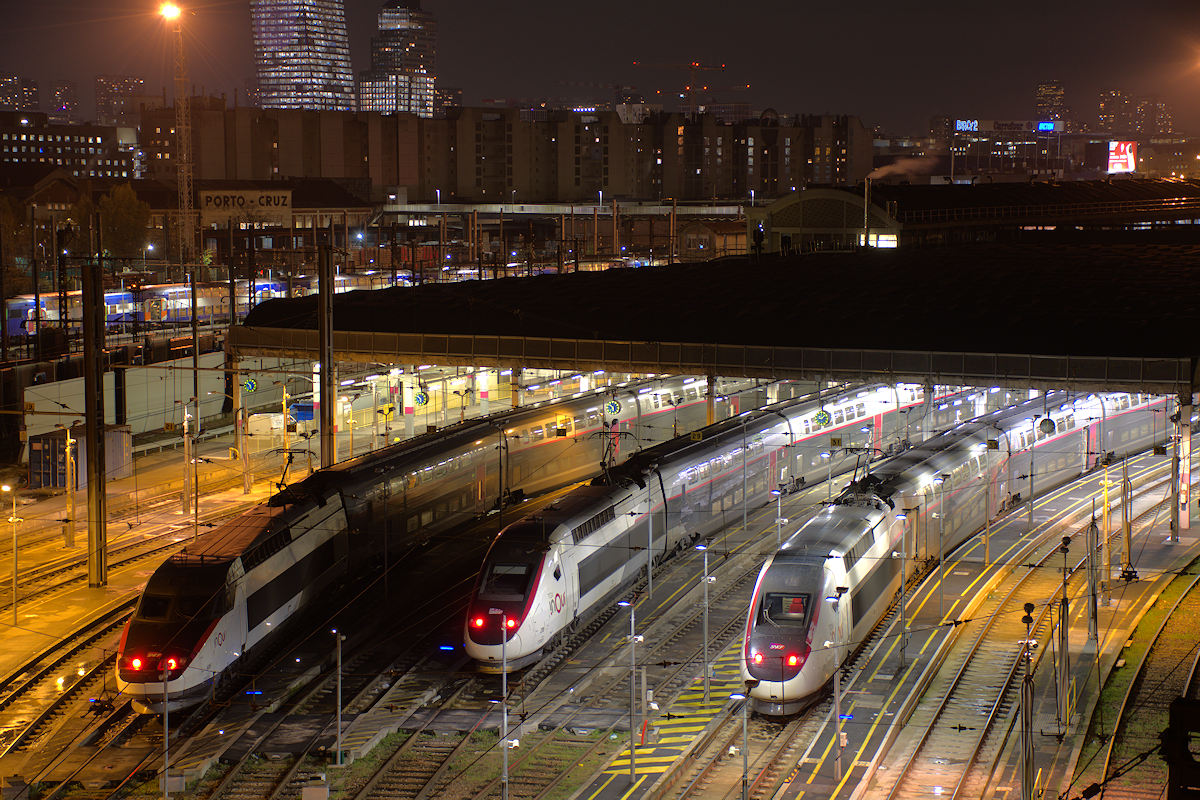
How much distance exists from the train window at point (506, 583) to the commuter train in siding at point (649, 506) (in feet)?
0.04

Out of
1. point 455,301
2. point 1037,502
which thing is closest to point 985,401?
point 1037,502

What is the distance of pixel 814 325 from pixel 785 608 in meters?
13.2

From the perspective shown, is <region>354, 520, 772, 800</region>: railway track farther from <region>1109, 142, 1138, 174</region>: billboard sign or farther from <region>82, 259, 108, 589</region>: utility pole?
<region>1109, 142, 1138, 174</region>: billboard sign

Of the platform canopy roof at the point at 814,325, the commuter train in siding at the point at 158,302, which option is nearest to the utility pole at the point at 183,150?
the commuter train in siding at the point at 158,302

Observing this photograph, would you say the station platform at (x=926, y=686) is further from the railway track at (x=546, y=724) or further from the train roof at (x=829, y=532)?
the train roof at (x=829, y=532)

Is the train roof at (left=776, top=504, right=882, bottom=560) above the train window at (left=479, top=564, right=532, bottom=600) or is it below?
above

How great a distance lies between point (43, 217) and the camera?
81125mm

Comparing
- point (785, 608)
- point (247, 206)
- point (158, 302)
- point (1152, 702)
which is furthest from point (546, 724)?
point (247, 206)

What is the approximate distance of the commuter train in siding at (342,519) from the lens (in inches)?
676

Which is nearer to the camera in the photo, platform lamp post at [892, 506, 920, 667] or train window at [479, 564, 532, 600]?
train window at [479, 564, 532, 600]

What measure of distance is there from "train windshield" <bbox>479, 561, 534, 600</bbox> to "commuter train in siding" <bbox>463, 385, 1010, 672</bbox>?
0.04ft

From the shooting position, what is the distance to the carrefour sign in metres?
84.0

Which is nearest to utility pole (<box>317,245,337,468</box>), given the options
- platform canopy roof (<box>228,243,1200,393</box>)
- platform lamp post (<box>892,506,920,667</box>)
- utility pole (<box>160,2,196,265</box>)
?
platform canopy roof (<box>228,243,1200,393</box>)

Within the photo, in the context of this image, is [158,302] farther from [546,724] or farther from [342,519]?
[546,724]
